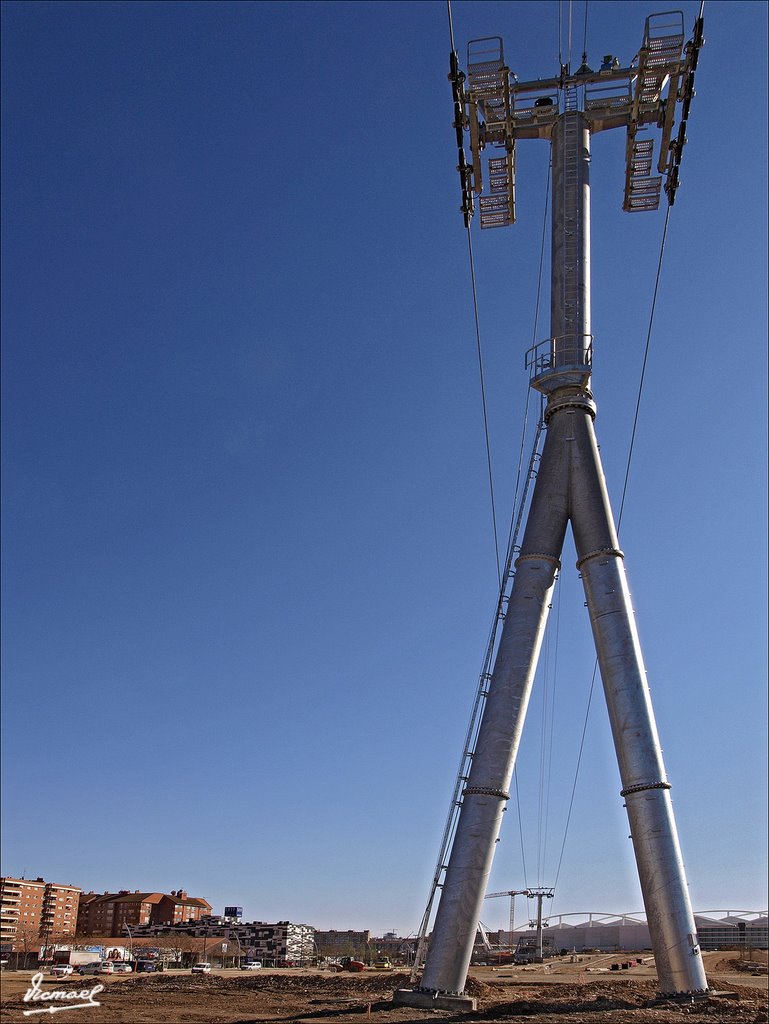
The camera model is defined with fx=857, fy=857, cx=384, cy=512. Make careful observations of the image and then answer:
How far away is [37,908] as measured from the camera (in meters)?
173

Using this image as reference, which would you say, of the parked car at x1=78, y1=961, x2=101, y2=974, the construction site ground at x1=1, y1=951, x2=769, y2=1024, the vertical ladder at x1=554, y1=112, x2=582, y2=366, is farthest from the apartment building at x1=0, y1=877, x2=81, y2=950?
the vertical ladder at x1=554, y1=112, x2=582, y2=366

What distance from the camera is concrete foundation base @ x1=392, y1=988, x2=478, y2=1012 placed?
62.9ft

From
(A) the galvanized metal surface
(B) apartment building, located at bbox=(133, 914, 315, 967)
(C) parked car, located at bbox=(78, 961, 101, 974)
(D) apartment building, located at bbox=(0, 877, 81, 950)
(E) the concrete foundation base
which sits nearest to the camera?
(E) the concrete foundation base

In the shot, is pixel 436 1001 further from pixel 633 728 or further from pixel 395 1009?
pixel 633 728

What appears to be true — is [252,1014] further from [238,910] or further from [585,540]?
[238,910]

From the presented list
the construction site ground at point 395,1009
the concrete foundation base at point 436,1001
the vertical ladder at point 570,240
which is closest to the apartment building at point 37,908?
the construction site ground at point 395,1009

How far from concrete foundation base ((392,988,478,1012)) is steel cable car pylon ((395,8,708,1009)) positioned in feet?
0.10

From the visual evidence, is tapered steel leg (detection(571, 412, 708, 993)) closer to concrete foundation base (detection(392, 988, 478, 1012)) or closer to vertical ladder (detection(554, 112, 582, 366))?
vertical ladder (detection(554, 112, 582, 366))

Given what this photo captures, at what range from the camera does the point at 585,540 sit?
77.4ft

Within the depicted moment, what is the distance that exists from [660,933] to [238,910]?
158 meters

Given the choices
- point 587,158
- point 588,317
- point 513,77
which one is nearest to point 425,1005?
point 588,317

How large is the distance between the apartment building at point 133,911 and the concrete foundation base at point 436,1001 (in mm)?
164893

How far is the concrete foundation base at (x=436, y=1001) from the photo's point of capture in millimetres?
19172

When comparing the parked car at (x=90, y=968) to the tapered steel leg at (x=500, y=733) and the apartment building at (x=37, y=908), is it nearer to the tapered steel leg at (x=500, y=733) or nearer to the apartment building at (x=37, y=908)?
the tapered steel leg at (x=500, y=733)
